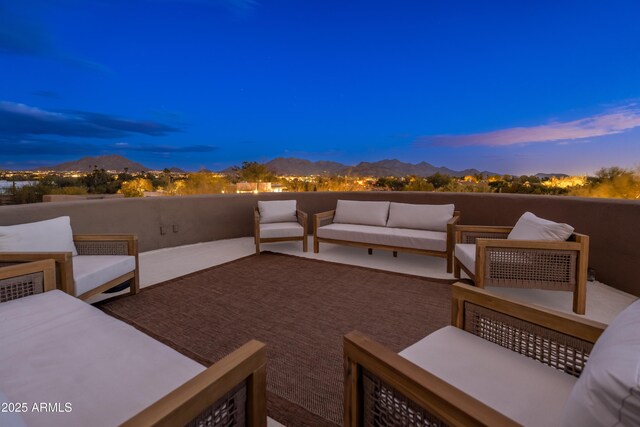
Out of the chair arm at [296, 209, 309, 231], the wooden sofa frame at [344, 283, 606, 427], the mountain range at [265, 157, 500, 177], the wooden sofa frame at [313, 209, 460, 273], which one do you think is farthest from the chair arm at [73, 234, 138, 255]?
the mountain range at [265, 157, 500, 177]

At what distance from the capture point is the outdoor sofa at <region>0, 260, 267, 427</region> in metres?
0.85

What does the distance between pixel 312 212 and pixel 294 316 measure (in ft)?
12.5

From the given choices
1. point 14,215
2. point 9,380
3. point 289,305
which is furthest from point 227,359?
point 14,215

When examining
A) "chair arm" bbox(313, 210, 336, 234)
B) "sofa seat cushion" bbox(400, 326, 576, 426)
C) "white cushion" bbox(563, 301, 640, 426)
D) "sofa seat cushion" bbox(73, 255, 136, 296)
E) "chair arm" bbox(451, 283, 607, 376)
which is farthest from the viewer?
"chair arm" bbox(313, 210, 336, 234)

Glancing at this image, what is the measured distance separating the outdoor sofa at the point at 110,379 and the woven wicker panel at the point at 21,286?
0.42m

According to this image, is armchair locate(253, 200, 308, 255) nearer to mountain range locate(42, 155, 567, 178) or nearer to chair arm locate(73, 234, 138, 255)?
chair arm locate(73, 234, 138, 255)

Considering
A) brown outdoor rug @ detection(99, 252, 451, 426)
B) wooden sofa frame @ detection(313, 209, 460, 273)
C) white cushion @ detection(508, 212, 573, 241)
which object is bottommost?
brown outdoor rug @ detection(99, 252, 451, 426)

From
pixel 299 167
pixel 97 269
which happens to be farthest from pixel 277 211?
pixel 299 167

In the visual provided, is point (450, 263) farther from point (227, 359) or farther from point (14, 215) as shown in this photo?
point (14, 215)

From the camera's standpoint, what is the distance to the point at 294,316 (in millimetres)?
2635

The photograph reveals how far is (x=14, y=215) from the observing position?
10.5 feet

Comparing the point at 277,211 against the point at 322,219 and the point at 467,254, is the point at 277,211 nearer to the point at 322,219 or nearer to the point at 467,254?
the point at 322,219

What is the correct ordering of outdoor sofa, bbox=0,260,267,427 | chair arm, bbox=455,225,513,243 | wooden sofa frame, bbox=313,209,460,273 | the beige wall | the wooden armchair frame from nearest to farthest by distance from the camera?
outdoor sofa, bbox=0,260,267,427 → the beige wall → chair arm, bbox=455,225,513,243 → wooden sofa frame, bbox=313,209,460,273 → the wooden armchair frame

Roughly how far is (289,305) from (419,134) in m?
13.5
